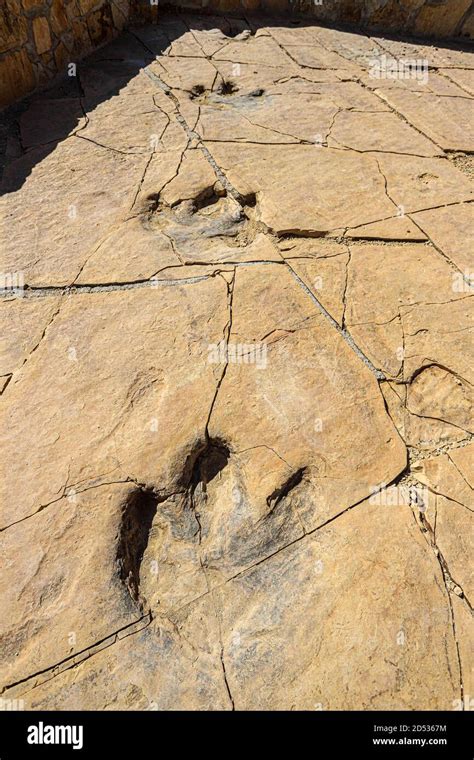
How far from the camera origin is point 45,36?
347cm

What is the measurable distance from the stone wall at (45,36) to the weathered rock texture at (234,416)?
342 mm

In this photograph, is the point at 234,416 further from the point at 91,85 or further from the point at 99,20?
the point at 99,20

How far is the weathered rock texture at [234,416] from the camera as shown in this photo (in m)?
1.52

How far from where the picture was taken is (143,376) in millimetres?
2062

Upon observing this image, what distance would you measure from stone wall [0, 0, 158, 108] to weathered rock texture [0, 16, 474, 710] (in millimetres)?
342

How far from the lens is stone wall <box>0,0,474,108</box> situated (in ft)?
10.8

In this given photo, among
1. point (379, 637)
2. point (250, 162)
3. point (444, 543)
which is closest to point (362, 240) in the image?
point (250, 162)

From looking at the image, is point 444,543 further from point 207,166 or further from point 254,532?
point 207,166
